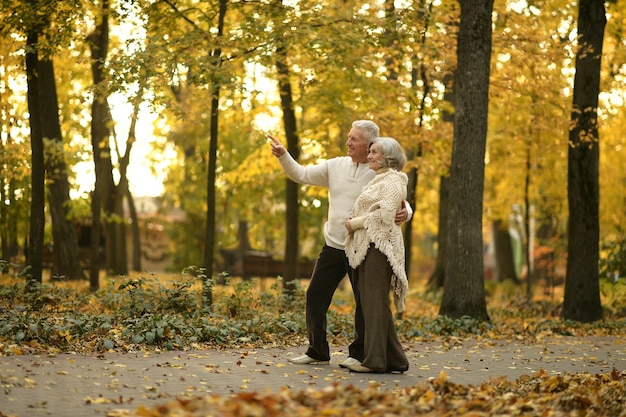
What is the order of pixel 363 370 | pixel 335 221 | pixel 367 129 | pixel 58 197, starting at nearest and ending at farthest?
pixel 363 370
pixel 367 129
pixel 335 221
pixel 58 197

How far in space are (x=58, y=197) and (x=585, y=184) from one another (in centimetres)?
1109

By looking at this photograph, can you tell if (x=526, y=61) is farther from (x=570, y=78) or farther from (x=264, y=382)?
(x=264, y=382)

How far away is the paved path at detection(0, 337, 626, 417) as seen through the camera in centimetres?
650

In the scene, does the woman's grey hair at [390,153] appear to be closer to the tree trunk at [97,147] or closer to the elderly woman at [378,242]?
the elderly woman at [378,242]

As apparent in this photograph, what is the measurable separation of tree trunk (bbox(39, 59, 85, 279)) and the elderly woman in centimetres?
1193

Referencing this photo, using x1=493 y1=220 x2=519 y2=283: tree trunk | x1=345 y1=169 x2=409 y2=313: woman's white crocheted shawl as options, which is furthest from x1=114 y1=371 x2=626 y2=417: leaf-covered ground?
x1=493 y1=220 x2=519 y2=283: tree trunk

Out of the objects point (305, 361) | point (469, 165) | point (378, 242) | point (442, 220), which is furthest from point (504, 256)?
point (378, 242)

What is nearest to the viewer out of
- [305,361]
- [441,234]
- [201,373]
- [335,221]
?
[201,373]

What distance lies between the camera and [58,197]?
20656mm

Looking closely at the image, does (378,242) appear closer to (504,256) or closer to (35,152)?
(35,152)

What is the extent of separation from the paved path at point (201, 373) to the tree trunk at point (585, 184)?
579cm

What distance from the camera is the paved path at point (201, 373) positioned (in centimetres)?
650

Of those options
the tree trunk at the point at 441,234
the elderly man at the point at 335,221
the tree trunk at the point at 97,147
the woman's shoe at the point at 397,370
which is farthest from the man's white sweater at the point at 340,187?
the tree trunk at the point at 441,234

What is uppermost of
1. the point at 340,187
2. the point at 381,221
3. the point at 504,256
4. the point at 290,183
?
the point at 290,183
